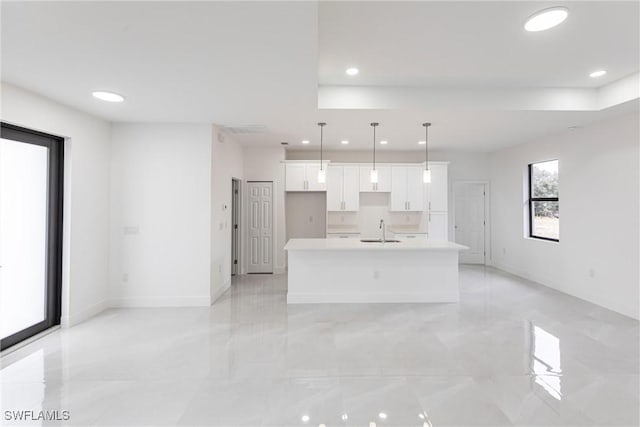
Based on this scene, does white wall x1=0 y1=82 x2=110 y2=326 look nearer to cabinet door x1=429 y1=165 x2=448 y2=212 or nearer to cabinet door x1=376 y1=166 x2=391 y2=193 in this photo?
cabinet door x1=376 y1=166 x2=391 y2=193

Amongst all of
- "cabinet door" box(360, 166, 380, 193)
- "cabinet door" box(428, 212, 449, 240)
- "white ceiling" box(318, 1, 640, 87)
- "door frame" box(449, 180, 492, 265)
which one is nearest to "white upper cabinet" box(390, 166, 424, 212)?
"cabinet door" box(428, 212, 449, 240)

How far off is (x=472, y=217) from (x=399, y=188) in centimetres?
202

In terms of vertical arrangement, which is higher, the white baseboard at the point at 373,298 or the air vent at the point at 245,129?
the air vent at the point at 245,129

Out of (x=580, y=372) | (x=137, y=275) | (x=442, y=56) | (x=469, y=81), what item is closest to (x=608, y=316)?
(x=580, y=372)

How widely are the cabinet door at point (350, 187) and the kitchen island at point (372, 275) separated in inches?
85.7

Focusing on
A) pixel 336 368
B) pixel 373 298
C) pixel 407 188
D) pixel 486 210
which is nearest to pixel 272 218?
pixel 373 298

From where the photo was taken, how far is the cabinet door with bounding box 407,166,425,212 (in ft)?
21.8

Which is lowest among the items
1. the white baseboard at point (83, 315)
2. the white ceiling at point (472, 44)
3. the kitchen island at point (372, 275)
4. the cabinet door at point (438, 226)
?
the white baseboard at point (83, 315)

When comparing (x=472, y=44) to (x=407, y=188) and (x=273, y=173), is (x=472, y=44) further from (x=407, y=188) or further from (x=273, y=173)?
(x=273, y=173)

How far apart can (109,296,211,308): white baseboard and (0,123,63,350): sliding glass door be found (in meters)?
0.75

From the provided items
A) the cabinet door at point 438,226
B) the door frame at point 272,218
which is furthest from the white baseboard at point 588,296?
the door frame at point 272,218

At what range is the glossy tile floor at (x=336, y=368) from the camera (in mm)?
2084

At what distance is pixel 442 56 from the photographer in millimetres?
2922

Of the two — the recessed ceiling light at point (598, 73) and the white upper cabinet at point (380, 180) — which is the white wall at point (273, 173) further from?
the recessed ceiling light at point (598, 73)
